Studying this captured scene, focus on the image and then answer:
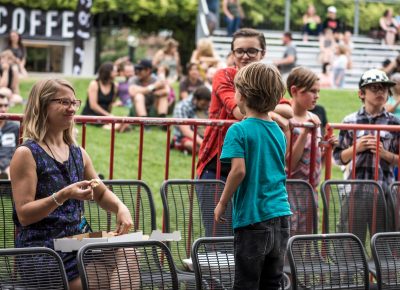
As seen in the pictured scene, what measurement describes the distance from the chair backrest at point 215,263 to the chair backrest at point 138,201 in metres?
0.87

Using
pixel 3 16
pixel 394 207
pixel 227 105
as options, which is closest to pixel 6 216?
pixel 227 105

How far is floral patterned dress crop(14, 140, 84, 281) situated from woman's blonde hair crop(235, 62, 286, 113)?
1192 mm

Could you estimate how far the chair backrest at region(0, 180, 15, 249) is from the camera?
626 cm

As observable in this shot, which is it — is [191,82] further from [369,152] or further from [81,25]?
[81,25]

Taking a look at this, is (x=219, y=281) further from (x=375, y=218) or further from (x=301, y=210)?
(x=375, y=218)

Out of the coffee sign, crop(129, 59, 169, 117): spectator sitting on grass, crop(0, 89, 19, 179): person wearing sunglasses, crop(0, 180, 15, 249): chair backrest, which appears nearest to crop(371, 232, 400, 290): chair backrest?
crop(0, 180, 15, 249): chair backrest

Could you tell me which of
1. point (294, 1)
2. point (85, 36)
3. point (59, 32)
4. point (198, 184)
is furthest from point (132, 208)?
point (294, 1)

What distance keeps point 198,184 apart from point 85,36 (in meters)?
20.2

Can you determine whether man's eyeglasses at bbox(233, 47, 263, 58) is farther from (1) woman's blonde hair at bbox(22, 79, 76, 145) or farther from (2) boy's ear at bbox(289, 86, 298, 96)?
(1) woman's blonde hair at bbox(22, 79, 76, 145)

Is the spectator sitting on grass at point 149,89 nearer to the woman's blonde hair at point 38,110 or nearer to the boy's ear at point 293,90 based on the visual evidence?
the boy's ear at point 293,90

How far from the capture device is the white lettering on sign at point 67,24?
28.5 metres

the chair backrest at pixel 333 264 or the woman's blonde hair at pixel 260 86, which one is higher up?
the woman's blonde hair at pixel 260 86

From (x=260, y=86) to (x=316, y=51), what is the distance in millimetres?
23698

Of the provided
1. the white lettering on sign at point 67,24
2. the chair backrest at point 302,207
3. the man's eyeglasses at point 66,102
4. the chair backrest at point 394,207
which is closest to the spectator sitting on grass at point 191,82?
the chair backrest at point 394,207
